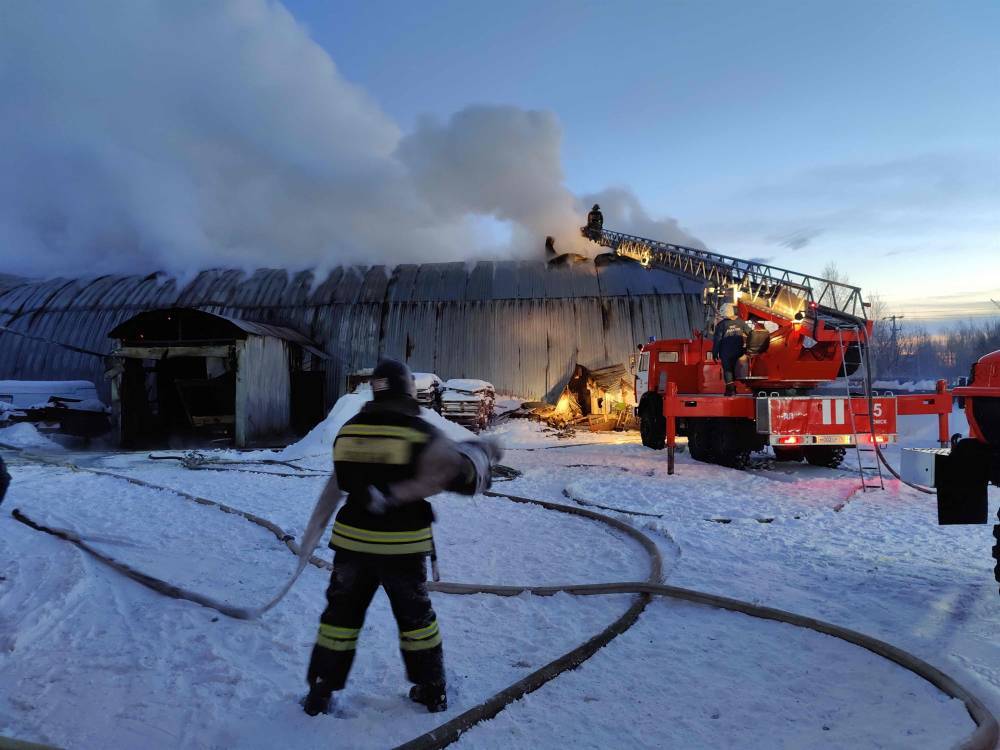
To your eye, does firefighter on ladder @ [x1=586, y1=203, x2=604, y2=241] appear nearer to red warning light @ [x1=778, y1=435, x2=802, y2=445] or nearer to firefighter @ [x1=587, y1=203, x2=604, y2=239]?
firefighter @ [x1=587, y1=203, x2=604, y2=239]

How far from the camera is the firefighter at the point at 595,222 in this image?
3036 centimetres

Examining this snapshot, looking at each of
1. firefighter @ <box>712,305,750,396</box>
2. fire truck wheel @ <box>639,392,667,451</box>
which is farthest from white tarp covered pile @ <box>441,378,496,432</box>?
firefighter @ <box>712,305,750,396</box>

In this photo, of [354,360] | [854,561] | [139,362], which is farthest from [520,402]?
[854,561]

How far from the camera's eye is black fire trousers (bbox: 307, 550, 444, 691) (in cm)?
295

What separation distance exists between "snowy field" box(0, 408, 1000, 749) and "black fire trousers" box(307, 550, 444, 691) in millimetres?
212

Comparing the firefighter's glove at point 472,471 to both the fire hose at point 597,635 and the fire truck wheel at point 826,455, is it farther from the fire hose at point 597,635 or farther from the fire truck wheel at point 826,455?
the fire truck wheel at point 826,455

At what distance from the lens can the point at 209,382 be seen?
63.5ft

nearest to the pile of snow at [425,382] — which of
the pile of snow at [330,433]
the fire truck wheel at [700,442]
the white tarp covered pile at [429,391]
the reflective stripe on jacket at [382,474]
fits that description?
the white tarp covered pile at [429,391]

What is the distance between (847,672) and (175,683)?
11.8 feet

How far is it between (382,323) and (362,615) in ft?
74.9

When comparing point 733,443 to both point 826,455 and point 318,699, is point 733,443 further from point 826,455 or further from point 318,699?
point 318,699

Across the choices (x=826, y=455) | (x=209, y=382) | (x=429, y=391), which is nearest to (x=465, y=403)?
(x=429, y=391)

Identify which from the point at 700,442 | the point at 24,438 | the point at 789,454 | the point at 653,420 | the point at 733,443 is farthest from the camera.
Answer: the point at 24,438

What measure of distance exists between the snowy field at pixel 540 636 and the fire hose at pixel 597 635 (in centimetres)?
6
